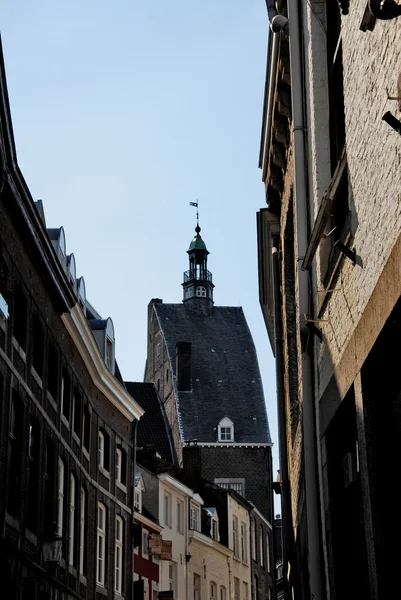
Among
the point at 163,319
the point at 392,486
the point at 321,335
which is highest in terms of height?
the point at 163,319

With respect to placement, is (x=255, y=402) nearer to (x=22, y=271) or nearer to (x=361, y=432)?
(x=22, y=271)

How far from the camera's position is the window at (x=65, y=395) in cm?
2659

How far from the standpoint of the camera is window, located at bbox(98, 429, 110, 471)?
3225 centimetres

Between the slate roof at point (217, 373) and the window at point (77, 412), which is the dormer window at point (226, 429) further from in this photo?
the window at point (77, 412)

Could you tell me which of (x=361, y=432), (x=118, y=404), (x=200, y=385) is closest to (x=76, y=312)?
(x=118, y=404)

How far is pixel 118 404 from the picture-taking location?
34406 millimetres

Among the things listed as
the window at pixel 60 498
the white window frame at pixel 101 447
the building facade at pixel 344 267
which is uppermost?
the white window frame at pixel 101 447

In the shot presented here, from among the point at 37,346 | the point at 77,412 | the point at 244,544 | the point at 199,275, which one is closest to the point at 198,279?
the point at 199,275

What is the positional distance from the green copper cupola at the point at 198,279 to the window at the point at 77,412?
167ft

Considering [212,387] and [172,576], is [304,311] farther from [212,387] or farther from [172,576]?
[212,387]

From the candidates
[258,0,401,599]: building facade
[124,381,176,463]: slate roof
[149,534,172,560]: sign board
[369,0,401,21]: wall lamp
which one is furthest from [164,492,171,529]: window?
[369,0,401,21]: wall lamp

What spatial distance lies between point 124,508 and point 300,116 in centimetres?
2596

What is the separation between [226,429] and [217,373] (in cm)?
537

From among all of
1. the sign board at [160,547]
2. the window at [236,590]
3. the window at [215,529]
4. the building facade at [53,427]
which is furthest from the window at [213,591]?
the building facade at [53,427]
